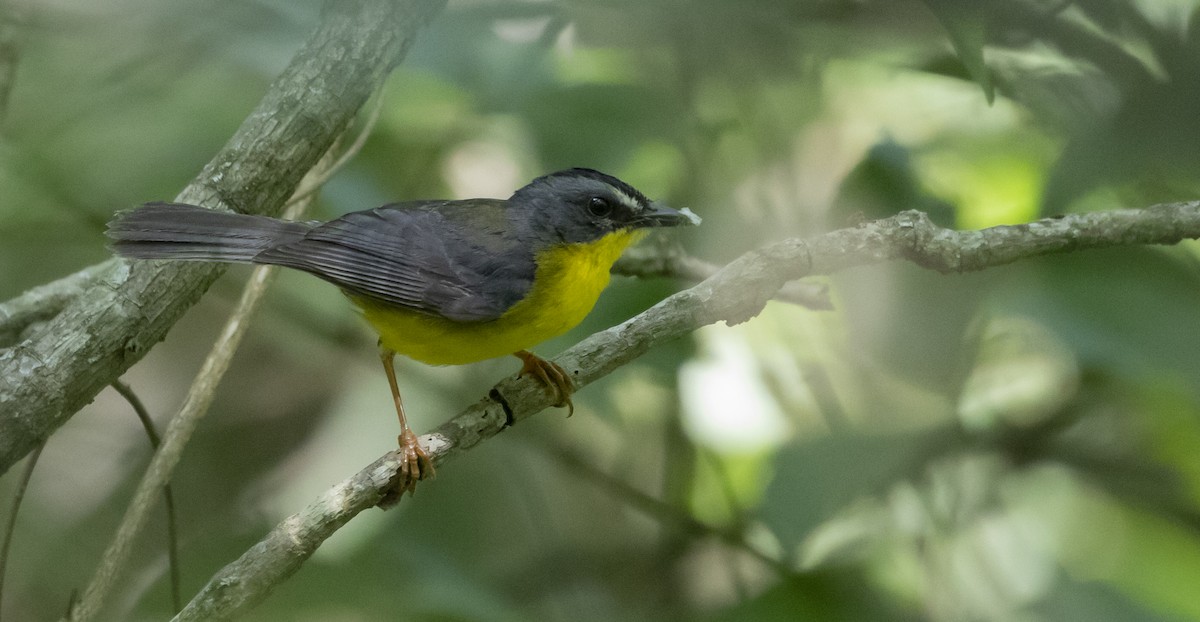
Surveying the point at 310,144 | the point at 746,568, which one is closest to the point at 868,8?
the point at 310,144

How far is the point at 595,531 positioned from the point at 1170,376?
2850 millimetres

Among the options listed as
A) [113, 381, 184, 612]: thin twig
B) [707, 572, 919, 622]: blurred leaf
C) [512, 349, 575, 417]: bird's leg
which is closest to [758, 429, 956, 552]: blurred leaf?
[707, 572, 919, 622]: blurred leaf

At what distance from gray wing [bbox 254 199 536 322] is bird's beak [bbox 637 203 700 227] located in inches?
17.3

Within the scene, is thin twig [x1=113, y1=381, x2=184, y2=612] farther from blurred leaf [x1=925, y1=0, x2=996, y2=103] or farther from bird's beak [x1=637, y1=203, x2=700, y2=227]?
blurred leaf [x1=925, y1=0, x2=996, y2=103]

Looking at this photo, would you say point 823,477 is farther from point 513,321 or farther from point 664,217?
Result: point 513,321

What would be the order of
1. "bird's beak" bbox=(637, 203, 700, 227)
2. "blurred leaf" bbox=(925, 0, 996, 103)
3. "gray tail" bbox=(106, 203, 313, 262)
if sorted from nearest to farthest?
"blurred leaf" bbox=(925, 0, 996, 103) < "gray tail" bbox=(106, 203, 313, 262) < "bird's beak" bbox=(637, 203, 700, 227)

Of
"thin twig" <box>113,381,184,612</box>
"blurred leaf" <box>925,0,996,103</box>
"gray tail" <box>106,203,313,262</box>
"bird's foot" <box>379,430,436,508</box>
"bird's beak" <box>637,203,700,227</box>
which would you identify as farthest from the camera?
"bird's beak" <box>637,203,700,227</box>

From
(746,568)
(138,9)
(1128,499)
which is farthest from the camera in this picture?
(746,568)

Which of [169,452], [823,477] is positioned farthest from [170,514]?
[823,477]

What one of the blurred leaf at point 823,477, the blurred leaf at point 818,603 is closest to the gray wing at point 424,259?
the blurred leaf at point 823,477

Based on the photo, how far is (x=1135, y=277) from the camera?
10.3 feet

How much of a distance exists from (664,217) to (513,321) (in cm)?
68

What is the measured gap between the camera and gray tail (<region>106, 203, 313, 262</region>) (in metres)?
2.89

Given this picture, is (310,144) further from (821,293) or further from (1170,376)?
(1170,376)
